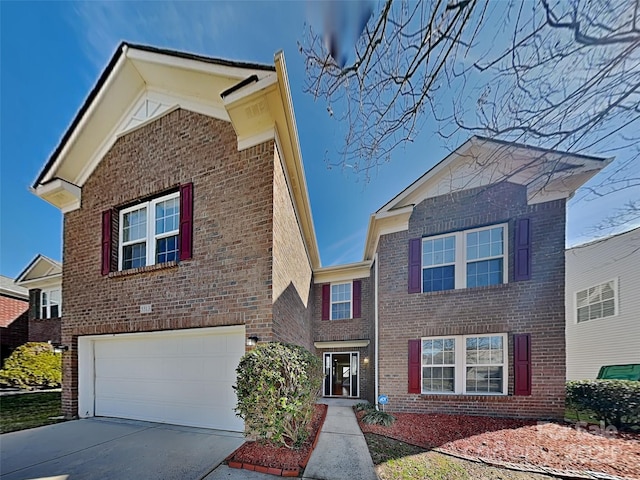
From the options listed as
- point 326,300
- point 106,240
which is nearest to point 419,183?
point 326,300

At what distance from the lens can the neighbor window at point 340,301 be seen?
12.2 meters

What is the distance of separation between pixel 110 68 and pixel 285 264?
6.48m

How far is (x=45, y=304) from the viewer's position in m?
15.7

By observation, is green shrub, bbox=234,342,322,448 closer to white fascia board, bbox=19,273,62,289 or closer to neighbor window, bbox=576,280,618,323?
neighbor window, bbox=576,280,618,323

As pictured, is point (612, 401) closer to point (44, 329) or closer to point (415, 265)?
point (415, 265)

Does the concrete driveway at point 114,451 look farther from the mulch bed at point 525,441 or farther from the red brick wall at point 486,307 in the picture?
the red brick wall at point 486,307

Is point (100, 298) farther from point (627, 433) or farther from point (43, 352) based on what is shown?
point (627, 433)

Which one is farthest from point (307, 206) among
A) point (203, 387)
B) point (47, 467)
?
point (47, 467)

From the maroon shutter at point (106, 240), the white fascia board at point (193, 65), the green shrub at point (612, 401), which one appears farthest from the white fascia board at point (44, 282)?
the green shrub at point (612, 401)

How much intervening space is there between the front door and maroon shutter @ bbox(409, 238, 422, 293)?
4.90 m

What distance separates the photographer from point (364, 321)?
11.7 metres

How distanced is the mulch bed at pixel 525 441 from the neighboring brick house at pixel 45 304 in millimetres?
17651

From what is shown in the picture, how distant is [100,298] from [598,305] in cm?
1687

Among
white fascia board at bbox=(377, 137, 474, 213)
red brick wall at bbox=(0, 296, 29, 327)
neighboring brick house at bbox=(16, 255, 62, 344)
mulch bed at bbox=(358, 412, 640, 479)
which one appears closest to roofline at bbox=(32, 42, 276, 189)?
white fascia board at bbox=(377, 137, 474, 213)
